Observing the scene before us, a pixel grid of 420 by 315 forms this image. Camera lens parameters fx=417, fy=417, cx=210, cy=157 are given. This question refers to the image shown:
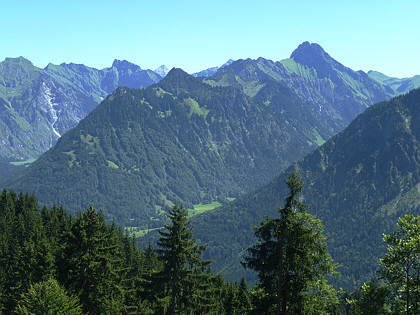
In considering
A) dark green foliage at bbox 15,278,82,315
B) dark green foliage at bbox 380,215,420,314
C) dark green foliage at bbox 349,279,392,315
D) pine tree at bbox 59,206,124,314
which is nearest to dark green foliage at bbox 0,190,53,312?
pine tree at bbox 59,206,124,314

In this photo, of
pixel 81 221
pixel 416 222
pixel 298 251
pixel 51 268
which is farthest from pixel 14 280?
pixel 416 222

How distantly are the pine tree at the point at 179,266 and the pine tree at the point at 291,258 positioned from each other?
8.96 m

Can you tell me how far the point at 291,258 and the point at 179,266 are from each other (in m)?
12.9

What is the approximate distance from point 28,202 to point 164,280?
100 meters

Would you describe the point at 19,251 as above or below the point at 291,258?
above

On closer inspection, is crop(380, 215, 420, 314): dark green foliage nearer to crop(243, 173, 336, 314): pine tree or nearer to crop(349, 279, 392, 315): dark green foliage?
crop(349, 279, 392, 315): dark green foliage

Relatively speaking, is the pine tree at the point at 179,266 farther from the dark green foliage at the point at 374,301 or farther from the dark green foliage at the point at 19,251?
the dark green foliage at the point at 19,251

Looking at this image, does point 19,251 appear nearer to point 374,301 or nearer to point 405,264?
point 374,301

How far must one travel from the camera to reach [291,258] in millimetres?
32219

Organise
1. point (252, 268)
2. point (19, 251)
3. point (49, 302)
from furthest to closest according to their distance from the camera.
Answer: point (19, 251), point (49, 302), point (252, 268)

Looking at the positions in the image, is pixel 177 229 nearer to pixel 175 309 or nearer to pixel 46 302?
pixel 175 309

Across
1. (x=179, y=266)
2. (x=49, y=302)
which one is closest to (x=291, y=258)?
(x=179, y=266)

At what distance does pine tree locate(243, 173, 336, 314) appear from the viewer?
31594 millimetres

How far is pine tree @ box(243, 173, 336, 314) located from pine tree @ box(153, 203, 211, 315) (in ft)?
29.4
